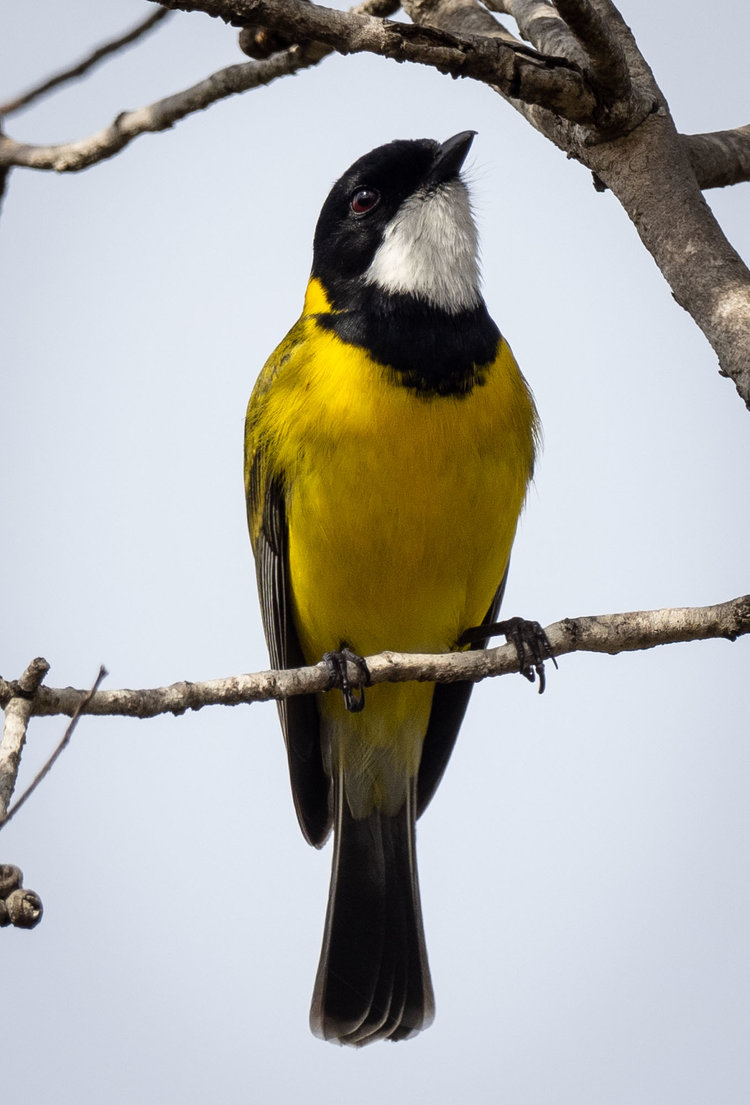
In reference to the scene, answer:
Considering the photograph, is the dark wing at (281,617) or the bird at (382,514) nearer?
the bird at (382,514)

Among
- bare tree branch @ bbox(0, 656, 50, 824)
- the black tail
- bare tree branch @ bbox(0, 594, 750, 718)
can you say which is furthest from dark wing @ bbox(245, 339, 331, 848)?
bare tree branch @ bbox(0, 656, 50, 824)

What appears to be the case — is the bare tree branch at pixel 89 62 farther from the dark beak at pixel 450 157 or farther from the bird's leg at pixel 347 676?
the bird's leg at pixel 347 676

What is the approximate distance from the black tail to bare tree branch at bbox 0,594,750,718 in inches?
88.5

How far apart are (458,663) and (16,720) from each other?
4.97 ft

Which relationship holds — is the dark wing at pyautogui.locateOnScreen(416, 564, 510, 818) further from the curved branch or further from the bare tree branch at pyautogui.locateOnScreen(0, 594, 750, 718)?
the curved branch

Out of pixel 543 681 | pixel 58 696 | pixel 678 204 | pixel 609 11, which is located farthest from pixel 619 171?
pixel 58 696

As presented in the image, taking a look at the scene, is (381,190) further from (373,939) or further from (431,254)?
(373,939)

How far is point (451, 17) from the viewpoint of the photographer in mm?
5398

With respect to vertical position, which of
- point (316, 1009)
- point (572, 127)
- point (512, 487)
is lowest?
point (316, 1009)

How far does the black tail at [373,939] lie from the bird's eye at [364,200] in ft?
8.72

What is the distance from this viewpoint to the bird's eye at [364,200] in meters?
5.54

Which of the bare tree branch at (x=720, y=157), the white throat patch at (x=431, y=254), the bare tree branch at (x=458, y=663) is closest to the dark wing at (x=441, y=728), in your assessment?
the white throat patch at (x=431, y=254)

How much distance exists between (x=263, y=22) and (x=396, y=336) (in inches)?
70.5

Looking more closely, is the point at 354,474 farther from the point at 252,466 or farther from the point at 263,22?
A: the point at 263,22
